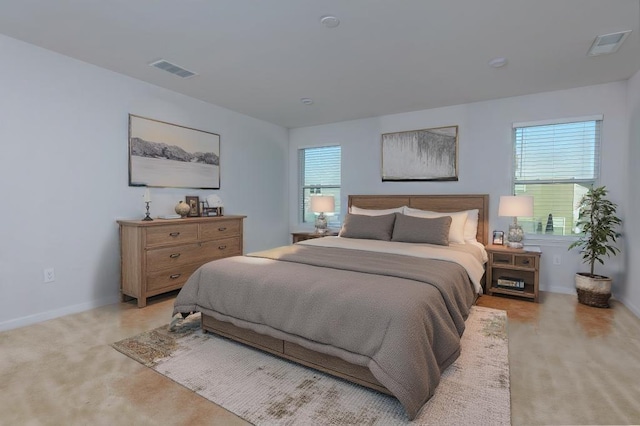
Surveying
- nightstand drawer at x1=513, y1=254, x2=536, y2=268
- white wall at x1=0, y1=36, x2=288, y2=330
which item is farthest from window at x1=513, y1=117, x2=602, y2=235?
white wall at x1=0, y1=36, x2=288, y2=330

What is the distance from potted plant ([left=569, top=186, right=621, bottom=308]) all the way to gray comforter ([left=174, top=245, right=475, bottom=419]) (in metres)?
1.64

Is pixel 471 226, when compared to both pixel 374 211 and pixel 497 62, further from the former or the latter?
pixel 497 62

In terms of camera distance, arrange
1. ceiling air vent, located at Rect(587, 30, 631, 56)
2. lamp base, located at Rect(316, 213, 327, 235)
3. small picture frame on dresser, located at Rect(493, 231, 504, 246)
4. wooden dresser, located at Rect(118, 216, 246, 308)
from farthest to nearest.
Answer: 1. lamp base, located at Rect(316, 213, 327, 235)
2. small picture frame on dresser, located at Rect(493, 231, 504, 246)
3. wooden dresser, located at Rect(118, 216, 246, 308)
4. ceiling air vent, located at Rect(587, 30, 631, 56)

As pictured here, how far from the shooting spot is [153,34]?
8.57 ft

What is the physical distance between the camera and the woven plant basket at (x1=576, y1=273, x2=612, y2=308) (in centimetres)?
333

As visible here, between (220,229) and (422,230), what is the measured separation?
243 centimetres

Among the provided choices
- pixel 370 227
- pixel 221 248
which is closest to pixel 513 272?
pixel 370 227

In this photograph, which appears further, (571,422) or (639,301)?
(639,301)

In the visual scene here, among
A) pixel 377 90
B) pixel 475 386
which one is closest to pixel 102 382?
pixel 475 386

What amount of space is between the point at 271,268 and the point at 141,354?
3.52ft

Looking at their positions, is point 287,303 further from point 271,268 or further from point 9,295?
point 9,295

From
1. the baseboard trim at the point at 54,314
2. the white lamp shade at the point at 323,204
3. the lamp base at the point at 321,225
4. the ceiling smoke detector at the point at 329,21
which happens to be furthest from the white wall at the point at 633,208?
the baseboard trim at the point at 54,314

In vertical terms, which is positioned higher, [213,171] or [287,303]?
[213,171]

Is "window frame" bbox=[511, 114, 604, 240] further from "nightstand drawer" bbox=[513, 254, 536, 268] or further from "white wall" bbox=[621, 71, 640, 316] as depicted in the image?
"nightstand drawer" bbox=[513, 254, 536, 268]
